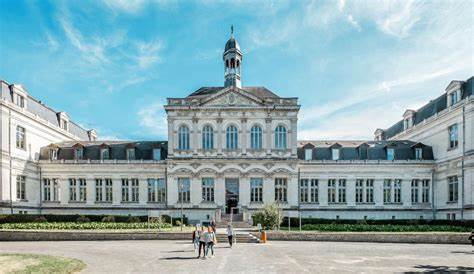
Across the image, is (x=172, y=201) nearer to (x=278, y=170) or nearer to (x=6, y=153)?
(x=278, y=170)

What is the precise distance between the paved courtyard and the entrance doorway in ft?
71.8

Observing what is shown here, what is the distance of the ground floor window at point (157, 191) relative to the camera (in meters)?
52.0

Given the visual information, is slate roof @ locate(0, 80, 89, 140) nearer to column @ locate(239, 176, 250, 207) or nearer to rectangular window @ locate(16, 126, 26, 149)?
rectangular window @ locate(16, 126, 26, 149)

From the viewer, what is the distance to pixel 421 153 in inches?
2026

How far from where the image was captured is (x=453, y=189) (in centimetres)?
4609

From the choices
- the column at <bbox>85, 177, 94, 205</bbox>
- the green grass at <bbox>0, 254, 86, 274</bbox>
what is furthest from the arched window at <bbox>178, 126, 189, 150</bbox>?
the green grass at <bbox>0, 254, 86, 274</bbox>

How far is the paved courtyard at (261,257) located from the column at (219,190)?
21078 millimetres

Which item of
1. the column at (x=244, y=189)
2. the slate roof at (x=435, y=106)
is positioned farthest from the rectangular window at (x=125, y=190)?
the slate roof at (x=435, y=106)

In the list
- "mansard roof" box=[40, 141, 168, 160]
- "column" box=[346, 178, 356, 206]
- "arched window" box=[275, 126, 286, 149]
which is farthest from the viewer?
"mansard roof" box=[40, 141, 168, 160]

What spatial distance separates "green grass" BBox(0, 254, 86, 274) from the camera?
1669 cm

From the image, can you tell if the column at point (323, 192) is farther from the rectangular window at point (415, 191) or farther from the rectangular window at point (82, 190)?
the rectangular window at point (82, 190)

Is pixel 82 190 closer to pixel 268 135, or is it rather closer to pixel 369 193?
pixel 268 135

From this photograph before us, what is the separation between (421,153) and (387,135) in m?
18.3

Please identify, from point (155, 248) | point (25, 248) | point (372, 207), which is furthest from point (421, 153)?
point (25, 248)
